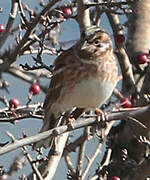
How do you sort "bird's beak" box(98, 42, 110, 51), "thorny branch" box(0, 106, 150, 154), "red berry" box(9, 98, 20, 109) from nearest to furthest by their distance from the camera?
"thorny branch" box(0, 106, 150, 154)
"red berry" box(9, 98, 20, 109)
"bird's beak" box(98, 42, 110, 51)

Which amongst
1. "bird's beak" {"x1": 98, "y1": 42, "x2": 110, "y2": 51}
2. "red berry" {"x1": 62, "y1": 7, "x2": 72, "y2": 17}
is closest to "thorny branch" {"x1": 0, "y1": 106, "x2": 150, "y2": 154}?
"bird's beak" {"x1": 98, "y1": 42, "x2": 110, "y2": 51}

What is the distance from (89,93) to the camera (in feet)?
17.8

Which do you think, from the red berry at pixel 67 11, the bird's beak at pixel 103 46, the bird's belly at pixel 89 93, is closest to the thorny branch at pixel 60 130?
the bird's belly at pixel 89 93

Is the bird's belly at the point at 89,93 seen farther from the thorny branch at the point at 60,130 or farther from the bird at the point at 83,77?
the thorny branch at the point at 60,130

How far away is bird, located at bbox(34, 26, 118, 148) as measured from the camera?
546 centimetres

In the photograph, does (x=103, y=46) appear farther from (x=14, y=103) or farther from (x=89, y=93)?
(x=14, y=103)

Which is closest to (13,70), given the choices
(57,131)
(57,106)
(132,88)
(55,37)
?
(55,37)

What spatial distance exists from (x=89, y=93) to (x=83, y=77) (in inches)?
8.2

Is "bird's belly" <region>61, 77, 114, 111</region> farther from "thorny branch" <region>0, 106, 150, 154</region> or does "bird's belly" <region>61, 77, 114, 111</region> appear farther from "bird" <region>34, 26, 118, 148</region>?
"thorny branch" <region>0, 106, 150, 154</region>

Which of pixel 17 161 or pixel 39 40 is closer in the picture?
pixel 39 40

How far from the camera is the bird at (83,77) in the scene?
546cm

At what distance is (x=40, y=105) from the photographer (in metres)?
5.67

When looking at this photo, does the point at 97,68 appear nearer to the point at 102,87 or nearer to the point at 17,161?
the point at 102,87

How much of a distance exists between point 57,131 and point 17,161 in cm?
193
